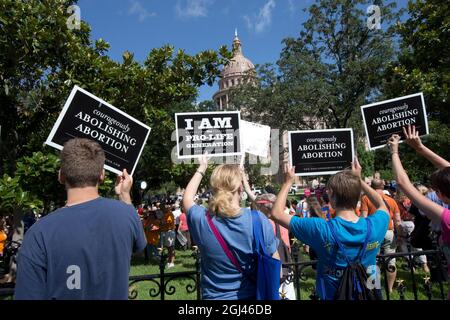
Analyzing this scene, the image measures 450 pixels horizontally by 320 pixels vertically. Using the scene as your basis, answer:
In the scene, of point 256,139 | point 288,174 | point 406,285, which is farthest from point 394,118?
point 406,285

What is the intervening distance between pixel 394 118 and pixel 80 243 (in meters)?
4.68

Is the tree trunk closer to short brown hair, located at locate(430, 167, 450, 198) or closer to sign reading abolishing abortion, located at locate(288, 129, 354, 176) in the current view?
sign reading abolishing abortion, located at locate(288, 129, 354, 176)

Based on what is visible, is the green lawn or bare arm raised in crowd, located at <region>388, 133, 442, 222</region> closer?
bare arm raised in crowd, located at <region>388, 133, 442, 222</region>

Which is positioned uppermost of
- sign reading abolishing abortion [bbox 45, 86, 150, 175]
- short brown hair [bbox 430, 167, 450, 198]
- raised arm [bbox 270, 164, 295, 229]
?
sign reading abolishing abortion [bbox 45, 86, 150, 175]

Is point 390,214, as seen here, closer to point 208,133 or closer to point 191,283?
point 208,133

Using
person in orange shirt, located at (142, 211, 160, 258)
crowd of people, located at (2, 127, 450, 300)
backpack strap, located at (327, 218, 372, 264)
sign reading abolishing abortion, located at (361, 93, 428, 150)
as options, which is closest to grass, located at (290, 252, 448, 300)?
sign reading abolishing abortion, located at (361, 93, 428, 150)

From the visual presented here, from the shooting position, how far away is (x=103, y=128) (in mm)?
4273

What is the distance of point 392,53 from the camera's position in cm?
2692

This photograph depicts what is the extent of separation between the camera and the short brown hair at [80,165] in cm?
213

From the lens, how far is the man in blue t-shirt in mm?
1898

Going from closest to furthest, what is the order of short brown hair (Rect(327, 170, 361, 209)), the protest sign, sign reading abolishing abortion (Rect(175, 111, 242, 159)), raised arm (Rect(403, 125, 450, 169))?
short brown hair (Rect(327, 170, 361, 209)) < raised arm (Rect(403, 125, 450, 169)) < sign reading abolishing abortion (Rect(175, 111, 242, 159)) < the protest sign

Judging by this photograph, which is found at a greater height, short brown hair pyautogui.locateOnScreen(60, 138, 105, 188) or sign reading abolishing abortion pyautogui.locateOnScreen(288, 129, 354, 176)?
sign reading abolishing abortion pyautogui.locateOnScreen(288, 129, 354, 176)

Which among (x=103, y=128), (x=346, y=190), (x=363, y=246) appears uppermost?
(x=103, y=128)

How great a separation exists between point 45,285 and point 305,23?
31261 millimetres
